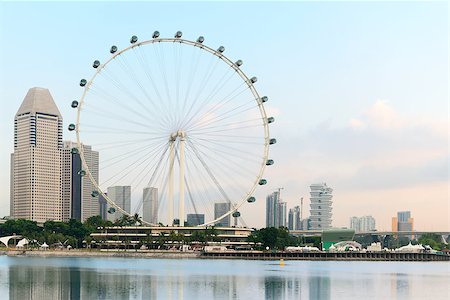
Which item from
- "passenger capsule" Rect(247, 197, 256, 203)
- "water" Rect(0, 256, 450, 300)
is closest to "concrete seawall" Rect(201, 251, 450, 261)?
"passenger capsule" Rect(247, 197, 256, 203)

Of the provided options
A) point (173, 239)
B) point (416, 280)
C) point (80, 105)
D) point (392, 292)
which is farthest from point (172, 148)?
point (392, 292)

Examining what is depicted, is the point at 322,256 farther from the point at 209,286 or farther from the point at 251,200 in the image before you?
the point at 209,286

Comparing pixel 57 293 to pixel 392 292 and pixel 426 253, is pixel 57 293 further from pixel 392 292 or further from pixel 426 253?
pixel 426 253

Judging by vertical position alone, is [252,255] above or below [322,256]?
above

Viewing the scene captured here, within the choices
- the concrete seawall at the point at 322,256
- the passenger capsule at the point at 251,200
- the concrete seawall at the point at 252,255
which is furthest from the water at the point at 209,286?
the concrete seawall at the point at 252,255

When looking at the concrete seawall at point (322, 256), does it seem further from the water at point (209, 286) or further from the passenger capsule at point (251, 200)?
the water at point (209, 286)

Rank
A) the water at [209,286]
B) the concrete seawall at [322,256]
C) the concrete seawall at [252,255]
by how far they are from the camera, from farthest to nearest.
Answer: the concrete seawall at [322,256] < the concrete seawall at [252,255] < the water at [209,286]

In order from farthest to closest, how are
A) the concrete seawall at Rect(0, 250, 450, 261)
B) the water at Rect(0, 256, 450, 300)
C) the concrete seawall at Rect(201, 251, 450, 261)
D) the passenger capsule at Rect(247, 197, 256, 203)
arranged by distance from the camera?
the concrete seawall at Rect(201, 251, 450, 261) → the concrete seawall at Rect(0, 250, 450, 261) → the passenger capsule at Rect(247, 197, 256, 203) → the water at Rect(0, 256, 450, 300)

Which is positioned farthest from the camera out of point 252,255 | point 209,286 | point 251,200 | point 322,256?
point 252,255

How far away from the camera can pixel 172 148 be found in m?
135

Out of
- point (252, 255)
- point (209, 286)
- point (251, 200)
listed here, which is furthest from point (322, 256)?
point (209, 286)

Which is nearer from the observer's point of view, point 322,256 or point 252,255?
point 322,256

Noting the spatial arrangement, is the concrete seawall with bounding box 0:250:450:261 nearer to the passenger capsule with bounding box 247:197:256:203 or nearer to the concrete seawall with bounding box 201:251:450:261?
the concrete seawall with bounding box 201:251:450:261

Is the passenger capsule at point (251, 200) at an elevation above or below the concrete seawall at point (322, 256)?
above
